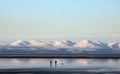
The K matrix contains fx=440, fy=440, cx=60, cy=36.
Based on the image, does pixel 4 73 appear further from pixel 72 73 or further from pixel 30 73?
pixel 72 73

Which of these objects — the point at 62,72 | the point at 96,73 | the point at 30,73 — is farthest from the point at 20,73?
the point at 96,73

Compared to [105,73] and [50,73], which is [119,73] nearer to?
[105,73]

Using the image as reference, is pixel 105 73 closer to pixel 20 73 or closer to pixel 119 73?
pixel 119 73

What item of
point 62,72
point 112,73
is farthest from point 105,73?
point 62,72

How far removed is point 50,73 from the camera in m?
52.4

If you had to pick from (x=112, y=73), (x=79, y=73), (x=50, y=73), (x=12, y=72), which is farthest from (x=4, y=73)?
(x=112, y=73)

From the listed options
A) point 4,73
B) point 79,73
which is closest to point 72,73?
point 79,73

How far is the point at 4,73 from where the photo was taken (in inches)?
2069

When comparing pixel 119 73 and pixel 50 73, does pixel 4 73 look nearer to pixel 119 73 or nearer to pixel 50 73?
pixel 50 73

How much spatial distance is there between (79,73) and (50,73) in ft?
11.4

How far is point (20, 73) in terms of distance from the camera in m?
53.4

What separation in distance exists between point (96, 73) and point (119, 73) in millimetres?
2712

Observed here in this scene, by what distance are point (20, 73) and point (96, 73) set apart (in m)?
9.20

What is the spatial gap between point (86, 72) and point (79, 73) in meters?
1.37
